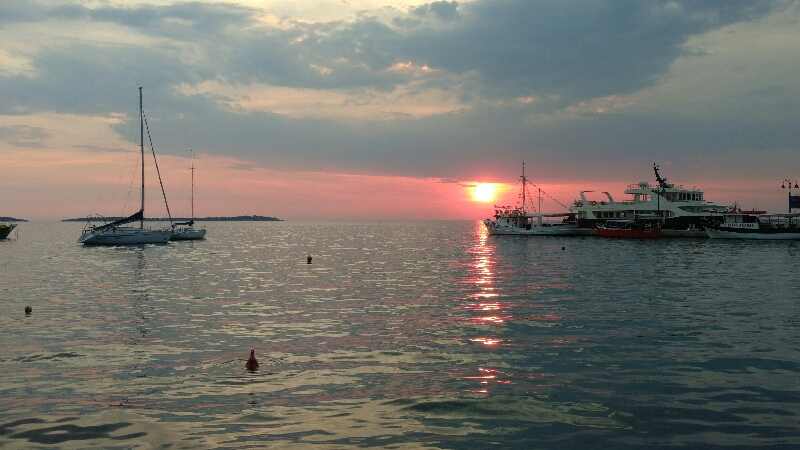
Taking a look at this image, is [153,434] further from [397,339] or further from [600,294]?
[600,294]

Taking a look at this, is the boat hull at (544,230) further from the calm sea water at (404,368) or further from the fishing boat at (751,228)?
the calm sea water at (404,368)

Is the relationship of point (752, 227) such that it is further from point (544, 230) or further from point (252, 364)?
A: point (252, 364)

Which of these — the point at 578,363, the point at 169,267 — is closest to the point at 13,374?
the point at 578,363

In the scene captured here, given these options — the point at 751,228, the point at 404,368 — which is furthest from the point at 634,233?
the point at 404,368

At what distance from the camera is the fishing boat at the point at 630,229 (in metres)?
109

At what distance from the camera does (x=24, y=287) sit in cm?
3816

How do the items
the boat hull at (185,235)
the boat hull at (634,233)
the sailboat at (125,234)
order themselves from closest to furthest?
the sailboat at (125,234) < the boat hull at (634,233) < the boat hull at (185,235)

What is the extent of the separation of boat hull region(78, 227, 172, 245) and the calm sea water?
56431 mm

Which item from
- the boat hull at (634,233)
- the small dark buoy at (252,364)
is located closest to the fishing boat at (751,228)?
the boat hull at (634,233)

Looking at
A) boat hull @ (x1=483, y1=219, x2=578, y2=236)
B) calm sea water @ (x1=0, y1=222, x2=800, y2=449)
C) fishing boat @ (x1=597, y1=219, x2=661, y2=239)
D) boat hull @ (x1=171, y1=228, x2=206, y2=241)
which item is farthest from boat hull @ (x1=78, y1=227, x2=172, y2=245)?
fishing boat @ (x1=597, y1=219, x2=661, y2=239)

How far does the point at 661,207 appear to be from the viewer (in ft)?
383

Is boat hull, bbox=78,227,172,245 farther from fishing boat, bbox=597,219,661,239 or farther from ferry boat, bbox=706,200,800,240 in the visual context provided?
ferry boat, bbox=706,200,800,240

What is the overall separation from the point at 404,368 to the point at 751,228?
329 feet

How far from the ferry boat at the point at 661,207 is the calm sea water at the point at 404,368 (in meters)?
84.1
